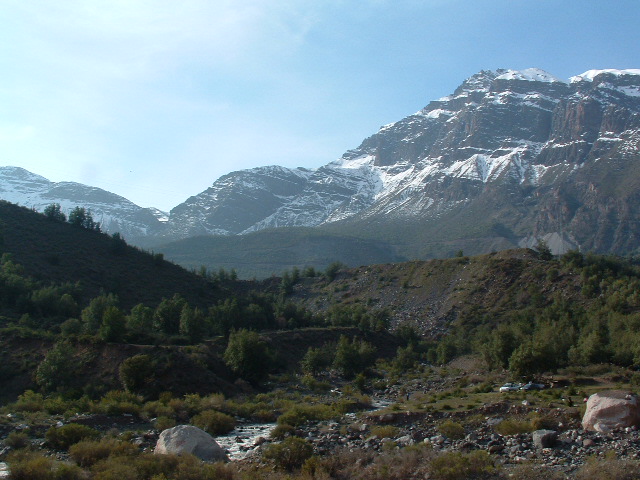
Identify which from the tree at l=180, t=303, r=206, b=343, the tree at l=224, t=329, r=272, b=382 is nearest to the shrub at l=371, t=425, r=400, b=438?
the tree at l=224, t=329, r=272, b=382

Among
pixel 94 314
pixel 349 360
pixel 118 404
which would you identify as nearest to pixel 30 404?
pixel 118 404

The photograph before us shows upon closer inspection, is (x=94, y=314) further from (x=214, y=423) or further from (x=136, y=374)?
(x=214, y=423)

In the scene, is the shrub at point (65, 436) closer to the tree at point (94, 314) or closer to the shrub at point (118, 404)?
the shrub at point (118, 404)

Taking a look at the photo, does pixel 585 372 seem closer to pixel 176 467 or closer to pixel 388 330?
pixel 176 467

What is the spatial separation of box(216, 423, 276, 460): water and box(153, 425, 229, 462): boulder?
3.55ft

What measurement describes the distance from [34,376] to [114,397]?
9.43 meters

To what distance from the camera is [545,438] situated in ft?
87.0

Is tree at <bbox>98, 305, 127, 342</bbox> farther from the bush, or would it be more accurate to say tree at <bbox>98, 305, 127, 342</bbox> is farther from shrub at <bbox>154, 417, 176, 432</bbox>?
shrub at <bbox>154, 417, 176, 432</bbox>

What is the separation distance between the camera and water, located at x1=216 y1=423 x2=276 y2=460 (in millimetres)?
29491

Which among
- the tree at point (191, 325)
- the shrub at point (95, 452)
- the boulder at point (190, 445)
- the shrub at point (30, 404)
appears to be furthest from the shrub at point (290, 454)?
the tree at point (191, 325)

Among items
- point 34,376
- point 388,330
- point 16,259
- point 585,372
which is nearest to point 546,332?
point 585,372

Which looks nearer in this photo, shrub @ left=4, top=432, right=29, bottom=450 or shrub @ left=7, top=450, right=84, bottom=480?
shrub @ left=7, top=450, right=84, bottom=480

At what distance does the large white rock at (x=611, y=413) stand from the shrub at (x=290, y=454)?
44.0 ft

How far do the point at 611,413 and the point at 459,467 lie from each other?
403 inches
